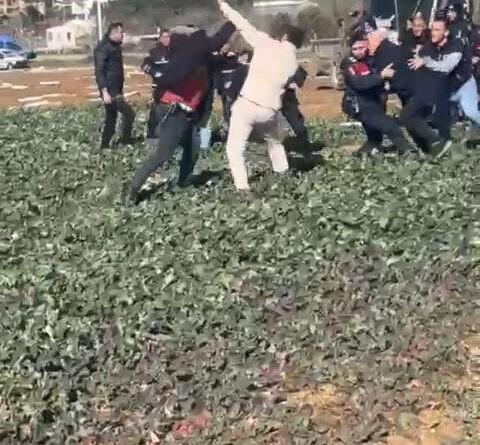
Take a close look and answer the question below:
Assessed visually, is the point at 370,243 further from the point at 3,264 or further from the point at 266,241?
the point at 3,264

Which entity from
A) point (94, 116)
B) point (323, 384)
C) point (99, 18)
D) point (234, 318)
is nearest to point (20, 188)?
point (234, 318)

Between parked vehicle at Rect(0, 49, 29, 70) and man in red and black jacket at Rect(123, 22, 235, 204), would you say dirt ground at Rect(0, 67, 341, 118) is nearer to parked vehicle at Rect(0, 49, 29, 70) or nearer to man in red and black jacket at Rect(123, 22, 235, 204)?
man in red and black jacket at Rect(123, 22, 235, 204)

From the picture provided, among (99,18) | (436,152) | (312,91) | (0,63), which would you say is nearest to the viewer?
(436,152)

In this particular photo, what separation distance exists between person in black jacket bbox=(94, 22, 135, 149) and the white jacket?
176 inches

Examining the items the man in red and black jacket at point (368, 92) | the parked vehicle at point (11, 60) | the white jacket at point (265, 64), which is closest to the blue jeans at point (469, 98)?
the man in red and black jacket at point (368, 92)

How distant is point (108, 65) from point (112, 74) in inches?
5.0

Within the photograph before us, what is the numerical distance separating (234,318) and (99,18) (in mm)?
24588

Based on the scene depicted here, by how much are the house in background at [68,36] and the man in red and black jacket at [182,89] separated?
216 feet

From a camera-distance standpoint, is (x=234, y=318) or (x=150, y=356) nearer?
(x=150, y=356)

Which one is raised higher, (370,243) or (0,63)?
(370,243)

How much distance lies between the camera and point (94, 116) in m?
17.5

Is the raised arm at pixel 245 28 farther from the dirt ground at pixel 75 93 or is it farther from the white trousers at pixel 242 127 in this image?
the dirt ground at pixel 75 93

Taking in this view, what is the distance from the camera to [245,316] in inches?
239

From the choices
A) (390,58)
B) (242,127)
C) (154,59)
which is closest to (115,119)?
(154,59)
